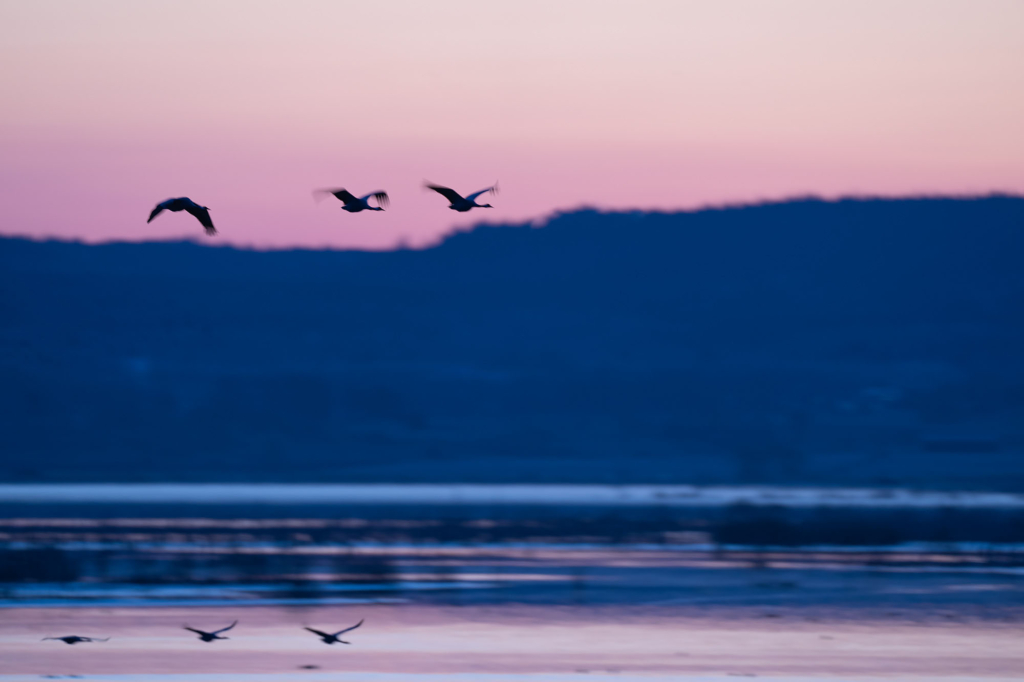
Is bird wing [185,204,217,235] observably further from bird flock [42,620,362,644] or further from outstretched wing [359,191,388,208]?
bird flock [42,620,362,644]

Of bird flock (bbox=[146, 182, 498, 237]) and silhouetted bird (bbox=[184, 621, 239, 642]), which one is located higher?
bird flock (bbox=[146, 182, 498, 237])

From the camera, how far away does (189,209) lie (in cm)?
1689

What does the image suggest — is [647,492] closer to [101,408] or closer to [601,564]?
[601,564]

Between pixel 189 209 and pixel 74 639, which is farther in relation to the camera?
pixel 74 639

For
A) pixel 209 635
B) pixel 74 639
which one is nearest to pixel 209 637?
pixel 209 635

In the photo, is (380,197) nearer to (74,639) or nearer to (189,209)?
(189,209)

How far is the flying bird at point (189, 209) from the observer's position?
16.6m

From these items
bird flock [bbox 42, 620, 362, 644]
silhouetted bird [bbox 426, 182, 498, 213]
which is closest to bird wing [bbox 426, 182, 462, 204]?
silhouetted bird [bbox 426, 182, 498, 213]

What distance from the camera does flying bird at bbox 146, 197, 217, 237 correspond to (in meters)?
16.6

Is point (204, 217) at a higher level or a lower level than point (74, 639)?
higher

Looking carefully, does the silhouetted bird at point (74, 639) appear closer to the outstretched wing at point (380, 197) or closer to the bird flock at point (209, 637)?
the bird flock at point (209, 637)

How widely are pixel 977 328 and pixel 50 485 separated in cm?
8964

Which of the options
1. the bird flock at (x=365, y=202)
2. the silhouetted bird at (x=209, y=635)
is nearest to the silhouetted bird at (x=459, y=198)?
the bird flock at (x=365, y=202)

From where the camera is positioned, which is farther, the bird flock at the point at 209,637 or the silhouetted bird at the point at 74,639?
the silhouetted bird at the point at 74,639
